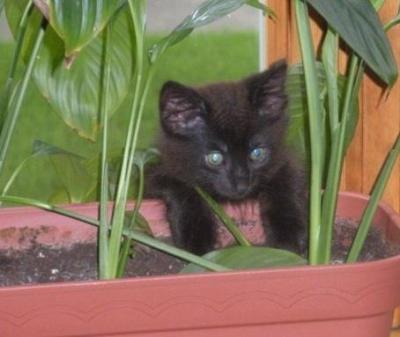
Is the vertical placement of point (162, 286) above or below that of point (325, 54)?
below

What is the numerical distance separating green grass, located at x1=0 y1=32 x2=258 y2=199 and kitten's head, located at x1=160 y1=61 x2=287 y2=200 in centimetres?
54

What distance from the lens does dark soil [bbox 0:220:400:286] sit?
3.54 feet

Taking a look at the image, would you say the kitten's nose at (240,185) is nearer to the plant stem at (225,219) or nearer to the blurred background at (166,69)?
the plant stem at (225,219)

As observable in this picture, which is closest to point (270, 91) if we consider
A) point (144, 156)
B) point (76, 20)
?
point (144, 156)

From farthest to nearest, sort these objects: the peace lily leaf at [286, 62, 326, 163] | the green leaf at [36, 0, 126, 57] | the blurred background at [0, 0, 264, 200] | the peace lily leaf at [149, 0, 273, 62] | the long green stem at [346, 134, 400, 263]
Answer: the blurred background at [0, 0, 264, 200], the peace lily leaf at [286, 62, 326, 163], the long green stem at [346, 134, 400, 263], the peace lily leaf at [149, 0, 273, 62], the green leaf at [36, 0, 126, 57]

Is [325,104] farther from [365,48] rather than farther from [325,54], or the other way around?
[365,48]

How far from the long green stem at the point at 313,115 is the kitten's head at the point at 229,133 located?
0.44 ft

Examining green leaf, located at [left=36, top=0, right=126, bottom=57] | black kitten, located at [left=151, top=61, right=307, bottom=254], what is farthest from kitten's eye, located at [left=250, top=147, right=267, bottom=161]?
green leaf, located at [left=36, top=0, right=126, bottom=57]

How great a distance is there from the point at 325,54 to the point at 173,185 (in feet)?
0.95

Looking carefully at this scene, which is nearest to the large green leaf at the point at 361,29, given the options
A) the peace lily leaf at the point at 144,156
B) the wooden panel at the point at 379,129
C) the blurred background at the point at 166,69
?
the peace lily leaf at the point at 144,156

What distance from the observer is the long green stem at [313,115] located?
0.95m

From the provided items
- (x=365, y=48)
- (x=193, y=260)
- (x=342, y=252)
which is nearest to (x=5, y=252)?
(x=193, y=260)

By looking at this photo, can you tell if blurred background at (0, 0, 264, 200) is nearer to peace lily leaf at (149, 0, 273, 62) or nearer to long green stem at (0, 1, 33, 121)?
long green stem at (0, 1, 33, 121)

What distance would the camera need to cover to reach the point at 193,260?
0.97 metres
